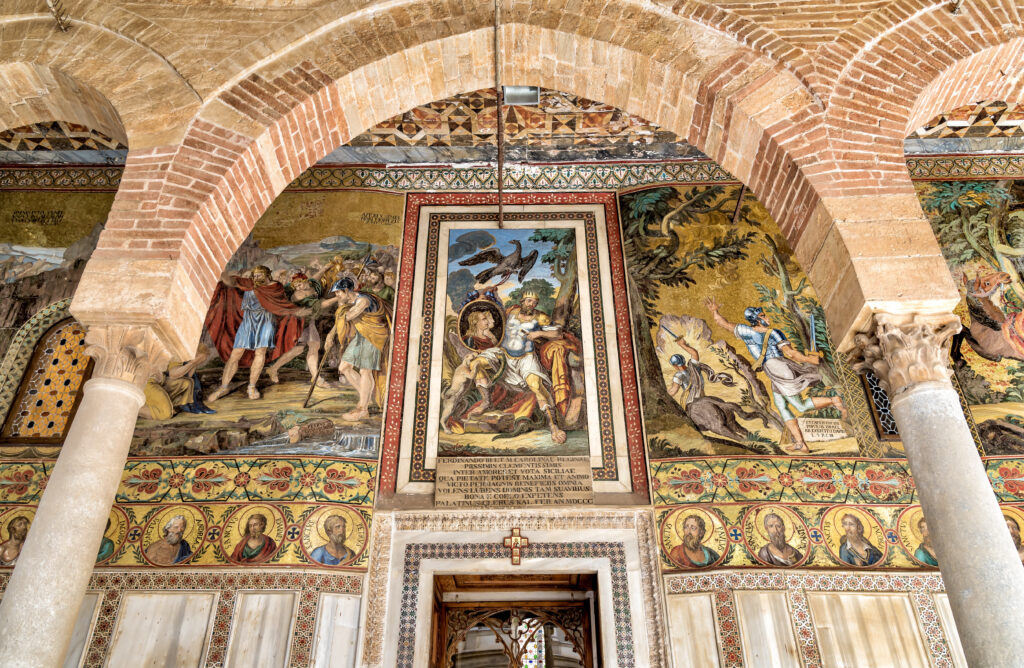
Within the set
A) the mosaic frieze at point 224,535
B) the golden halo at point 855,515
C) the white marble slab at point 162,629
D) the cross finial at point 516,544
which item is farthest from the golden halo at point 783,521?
the white marble slab at point 162,629

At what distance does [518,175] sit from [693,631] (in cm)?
488

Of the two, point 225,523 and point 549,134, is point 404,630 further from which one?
point 549,134

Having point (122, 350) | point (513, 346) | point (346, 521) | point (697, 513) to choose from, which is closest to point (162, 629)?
point (346, 521)

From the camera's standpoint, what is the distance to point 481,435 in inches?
269

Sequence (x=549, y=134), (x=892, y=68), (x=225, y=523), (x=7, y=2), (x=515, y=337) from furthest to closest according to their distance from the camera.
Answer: (x=549, y=134)
(x=515, y=337)
(x=225, y=523)
(x=7, y=2)
(x=892, y=68)

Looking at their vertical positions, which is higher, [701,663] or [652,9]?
[652,9]

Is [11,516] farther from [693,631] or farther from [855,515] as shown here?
[855,515]

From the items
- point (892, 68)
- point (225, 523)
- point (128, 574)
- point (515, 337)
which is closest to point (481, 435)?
point (515, 337)

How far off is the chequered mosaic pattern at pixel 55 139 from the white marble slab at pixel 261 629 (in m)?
4.88

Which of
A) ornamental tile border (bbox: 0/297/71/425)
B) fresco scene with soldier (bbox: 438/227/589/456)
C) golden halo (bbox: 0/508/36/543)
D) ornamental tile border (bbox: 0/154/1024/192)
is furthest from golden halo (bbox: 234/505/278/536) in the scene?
ornamental tile border (bbox: 0/154/1024/192)

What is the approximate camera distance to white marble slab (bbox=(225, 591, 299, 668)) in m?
5.64

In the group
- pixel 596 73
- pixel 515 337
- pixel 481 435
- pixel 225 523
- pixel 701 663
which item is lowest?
pixel 701 663

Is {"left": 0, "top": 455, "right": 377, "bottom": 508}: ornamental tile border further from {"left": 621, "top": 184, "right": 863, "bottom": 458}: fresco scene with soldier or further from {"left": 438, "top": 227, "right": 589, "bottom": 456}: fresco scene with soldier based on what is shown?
{"left": 621, "top": 184, "right": 863, "bottom": 458}: fresco scene with soldier

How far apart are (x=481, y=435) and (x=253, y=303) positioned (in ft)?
8.49
